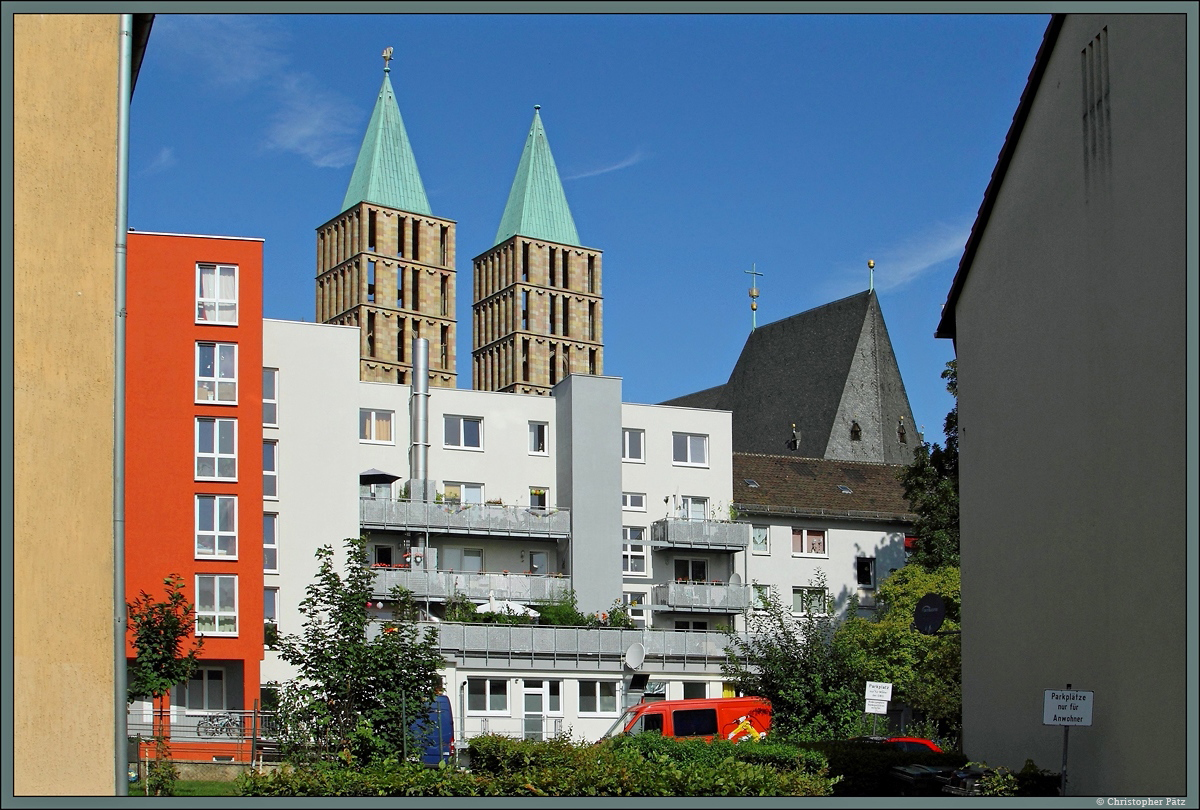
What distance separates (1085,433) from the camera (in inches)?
779

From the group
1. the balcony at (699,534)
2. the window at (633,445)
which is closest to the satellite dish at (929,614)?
the balcony at (699,534)

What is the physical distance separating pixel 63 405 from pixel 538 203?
112 metres

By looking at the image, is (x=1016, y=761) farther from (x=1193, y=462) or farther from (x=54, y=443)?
(x=54, y=443)

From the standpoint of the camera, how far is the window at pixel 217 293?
43750 mm

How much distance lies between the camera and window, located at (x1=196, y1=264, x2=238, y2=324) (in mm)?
43750

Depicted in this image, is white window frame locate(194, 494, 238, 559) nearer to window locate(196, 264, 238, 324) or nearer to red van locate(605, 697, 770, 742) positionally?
window locate(196, 264, 238, 324)

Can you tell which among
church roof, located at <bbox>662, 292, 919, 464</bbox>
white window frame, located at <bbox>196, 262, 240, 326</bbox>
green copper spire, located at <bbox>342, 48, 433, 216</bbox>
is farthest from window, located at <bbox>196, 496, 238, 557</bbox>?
green copper spire, located at <bbox>342, 48, 433, 216</bbox>

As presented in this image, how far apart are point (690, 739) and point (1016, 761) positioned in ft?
18.7

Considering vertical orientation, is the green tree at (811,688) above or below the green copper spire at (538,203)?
below

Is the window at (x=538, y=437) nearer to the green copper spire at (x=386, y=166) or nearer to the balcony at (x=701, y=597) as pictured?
the balcony at (x=701, y=597)

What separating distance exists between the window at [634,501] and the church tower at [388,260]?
2276 inches

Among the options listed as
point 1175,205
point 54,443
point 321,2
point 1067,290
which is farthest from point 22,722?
point 1067,290

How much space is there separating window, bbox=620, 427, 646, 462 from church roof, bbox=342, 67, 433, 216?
62.3 meters

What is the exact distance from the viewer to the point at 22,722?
12.9 m
